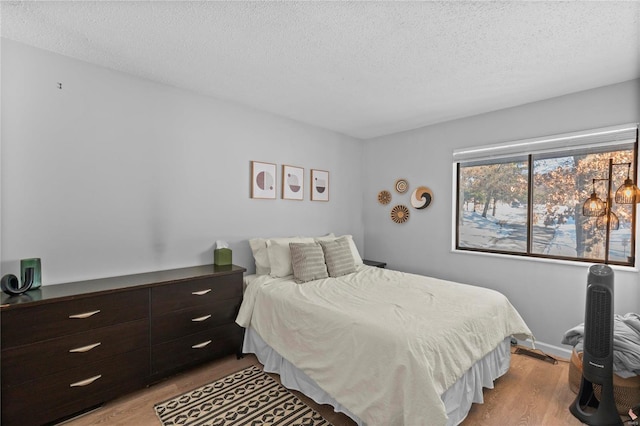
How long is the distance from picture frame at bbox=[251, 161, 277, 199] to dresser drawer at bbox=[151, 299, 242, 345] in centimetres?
122

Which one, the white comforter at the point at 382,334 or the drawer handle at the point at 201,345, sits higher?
the white comforter at the point at 382,334

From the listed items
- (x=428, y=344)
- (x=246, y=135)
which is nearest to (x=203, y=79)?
(x=246, y=135)

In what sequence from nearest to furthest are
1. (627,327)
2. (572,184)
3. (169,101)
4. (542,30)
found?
(542,30)
(627,327)
(169,101)
(572,184)

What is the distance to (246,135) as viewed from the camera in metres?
3.16

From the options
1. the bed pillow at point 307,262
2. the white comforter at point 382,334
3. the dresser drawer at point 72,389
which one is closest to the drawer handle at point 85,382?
the dresser drawer at point 72,389

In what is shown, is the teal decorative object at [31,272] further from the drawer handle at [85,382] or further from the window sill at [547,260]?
the window sill at [547,260]

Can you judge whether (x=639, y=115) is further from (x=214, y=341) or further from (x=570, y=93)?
(x=214, y=341)

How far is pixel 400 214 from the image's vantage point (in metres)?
3.97

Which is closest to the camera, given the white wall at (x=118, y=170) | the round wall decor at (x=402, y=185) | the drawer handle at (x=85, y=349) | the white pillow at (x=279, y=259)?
the drawer handle at (x=85, y=349)

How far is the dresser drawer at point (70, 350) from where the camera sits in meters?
1.65

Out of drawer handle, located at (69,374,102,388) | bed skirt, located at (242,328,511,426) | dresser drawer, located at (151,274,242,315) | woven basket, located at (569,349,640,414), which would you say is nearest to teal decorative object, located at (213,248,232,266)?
dresser drawer, located at (151,274,242,315)

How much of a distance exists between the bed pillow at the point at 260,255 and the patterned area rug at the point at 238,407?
3.38 feet

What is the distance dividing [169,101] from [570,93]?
12.4 ft

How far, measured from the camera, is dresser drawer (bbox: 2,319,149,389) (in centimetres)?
165
